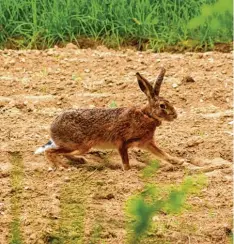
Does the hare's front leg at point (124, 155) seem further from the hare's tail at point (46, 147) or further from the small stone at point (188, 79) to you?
the small stone at point (188, 79)

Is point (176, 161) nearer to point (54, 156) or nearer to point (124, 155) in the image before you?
point (124, 155)

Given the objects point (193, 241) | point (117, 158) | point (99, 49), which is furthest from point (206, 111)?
point (193, 241)

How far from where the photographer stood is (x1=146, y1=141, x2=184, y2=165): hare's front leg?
197 inches

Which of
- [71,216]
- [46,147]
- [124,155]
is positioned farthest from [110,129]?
[71,216]

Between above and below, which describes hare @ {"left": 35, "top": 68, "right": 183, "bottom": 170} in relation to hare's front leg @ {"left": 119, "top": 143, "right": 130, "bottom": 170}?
above

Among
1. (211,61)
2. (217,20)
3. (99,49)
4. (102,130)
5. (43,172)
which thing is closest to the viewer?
(217,20)

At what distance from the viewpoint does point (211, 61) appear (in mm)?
7410

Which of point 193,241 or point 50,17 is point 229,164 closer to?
point 193,241

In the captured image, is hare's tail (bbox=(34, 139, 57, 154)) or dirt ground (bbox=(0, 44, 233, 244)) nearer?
dirt ground (bbox=(0, 44, 233, 244))

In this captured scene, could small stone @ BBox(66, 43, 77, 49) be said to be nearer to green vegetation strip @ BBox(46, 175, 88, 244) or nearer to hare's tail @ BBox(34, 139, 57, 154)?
hare's tail @ BBox(34, 139, 57, 154)

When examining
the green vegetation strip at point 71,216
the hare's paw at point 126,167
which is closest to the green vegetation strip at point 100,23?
the hare's paw at point 126,167

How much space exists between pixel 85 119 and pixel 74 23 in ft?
11.0

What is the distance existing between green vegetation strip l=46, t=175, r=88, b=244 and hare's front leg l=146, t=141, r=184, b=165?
0.78 meters

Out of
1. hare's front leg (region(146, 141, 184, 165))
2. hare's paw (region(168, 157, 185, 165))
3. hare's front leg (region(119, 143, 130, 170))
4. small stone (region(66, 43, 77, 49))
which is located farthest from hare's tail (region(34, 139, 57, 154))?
small stone (region(66, 43, 77, 49))
